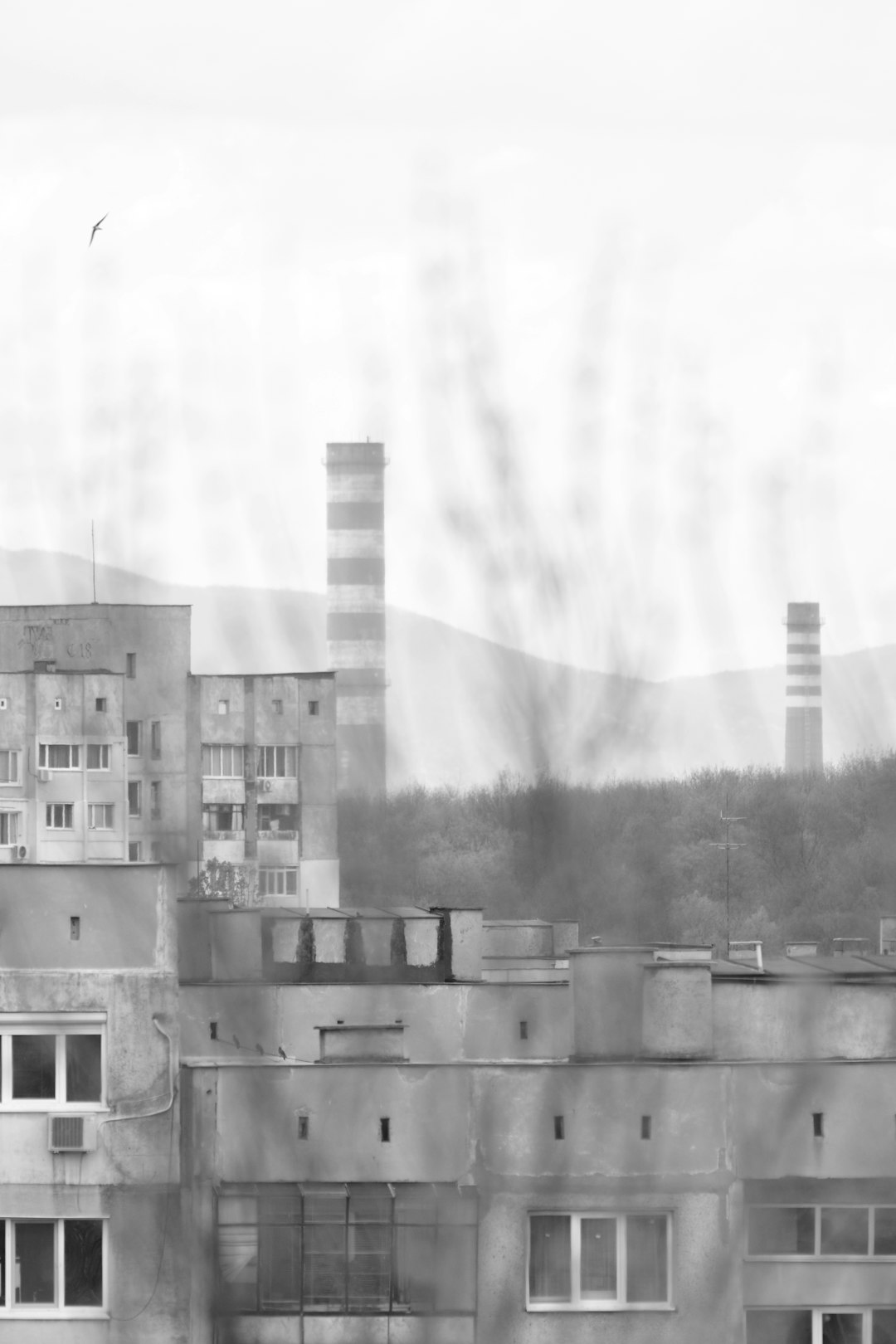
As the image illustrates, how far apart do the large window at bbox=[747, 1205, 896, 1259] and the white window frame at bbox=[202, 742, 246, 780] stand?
4012 centimetres

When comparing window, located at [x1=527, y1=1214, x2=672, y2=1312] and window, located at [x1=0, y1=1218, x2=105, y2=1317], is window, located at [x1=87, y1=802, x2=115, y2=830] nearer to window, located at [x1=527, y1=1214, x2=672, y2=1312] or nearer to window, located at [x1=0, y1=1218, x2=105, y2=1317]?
window, located at [x1=0, y1=1218, x2=105, y2=1317]

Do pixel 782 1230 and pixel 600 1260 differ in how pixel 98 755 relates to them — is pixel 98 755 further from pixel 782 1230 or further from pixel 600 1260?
pixel 782 1230

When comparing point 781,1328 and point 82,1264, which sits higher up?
point 82,1264

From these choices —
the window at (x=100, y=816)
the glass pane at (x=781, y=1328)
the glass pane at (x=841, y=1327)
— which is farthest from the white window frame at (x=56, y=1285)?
the window at (x=100, y=816)

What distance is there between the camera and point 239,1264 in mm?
9273

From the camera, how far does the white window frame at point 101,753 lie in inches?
1822

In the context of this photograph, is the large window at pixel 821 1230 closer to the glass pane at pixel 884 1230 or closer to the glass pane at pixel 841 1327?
the glass pane at pixel 884 1230

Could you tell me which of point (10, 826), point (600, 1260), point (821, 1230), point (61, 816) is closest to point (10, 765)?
point (10, 826)

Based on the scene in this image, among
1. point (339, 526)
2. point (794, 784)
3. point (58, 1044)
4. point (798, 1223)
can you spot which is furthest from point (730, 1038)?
point (339, 526)

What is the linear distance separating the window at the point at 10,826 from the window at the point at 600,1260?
35.9 meters

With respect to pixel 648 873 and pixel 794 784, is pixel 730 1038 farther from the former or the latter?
pixel 794 784

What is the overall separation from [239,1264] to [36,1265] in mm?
2175

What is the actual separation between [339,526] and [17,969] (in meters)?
53.0

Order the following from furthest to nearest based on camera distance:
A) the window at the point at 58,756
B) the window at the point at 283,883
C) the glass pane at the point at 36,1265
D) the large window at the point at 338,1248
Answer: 1. the window at the point at 283,883
2. the window at the point at 58,756
3. the glass pane at the point at 36,1265
4. the large window at the point at 338,1248
